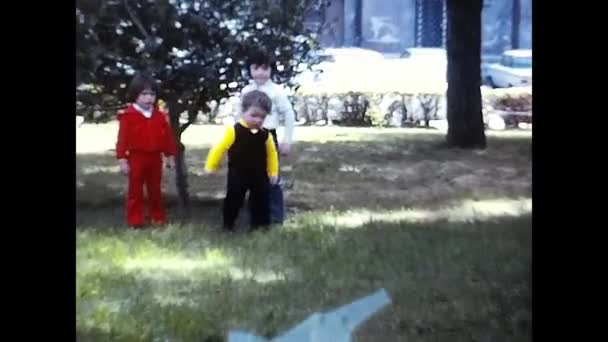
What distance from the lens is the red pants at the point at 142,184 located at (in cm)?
247

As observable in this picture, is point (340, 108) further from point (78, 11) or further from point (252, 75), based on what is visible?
point (78, 11)

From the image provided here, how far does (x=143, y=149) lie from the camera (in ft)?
8.11

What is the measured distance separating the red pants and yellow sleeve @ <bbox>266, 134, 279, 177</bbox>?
0.86 ft

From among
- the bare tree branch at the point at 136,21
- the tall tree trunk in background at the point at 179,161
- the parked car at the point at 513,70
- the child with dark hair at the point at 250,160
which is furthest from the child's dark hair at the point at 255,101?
the parked car at the point at 513,70

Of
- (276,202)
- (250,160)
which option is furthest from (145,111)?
(276,202)

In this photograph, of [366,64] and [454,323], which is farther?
[366,64]

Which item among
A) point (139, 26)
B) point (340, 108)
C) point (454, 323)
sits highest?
point (139, 26)

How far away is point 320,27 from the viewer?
8.25 feet

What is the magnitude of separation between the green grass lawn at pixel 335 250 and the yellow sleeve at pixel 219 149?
0.08 ft

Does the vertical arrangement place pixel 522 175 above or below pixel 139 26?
below

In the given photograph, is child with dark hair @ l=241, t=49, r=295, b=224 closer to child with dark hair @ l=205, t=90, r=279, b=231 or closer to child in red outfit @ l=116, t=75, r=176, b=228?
child with dark hair @ l=205, t=90, r=279, b=231

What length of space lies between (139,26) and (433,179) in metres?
0.82

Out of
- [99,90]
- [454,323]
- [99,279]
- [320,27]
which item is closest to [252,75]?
[320,27]

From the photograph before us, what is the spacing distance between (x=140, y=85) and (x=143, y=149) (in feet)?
0.52
